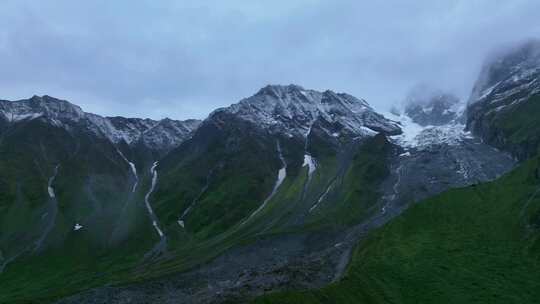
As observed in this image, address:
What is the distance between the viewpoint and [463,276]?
79375mm

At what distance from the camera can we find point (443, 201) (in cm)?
13025

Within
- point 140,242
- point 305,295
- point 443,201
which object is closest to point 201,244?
point 140,242

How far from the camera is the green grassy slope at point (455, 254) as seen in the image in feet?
231

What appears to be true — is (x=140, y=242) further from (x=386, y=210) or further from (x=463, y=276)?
(x=463, y=276)

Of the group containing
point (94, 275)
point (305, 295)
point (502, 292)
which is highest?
point (94, 275)

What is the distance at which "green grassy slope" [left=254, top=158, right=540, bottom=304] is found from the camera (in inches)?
2771

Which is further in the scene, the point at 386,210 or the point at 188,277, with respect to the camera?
the point at 386,210

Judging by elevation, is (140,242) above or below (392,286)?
above

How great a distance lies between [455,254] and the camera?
90875 millimetres

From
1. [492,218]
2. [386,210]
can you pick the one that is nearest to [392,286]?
[492,218]

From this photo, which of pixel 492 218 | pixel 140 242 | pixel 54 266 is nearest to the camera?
pixel 492 218

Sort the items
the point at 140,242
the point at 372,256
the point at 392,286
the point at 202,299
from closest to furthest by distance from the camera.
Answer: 1. the point at 202,299
2. the point at 392,286
3. the point at 372,256
4. the point at 140,242

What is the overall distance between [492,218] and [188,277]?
69715 mm

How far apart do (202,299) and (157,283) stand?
113ft
